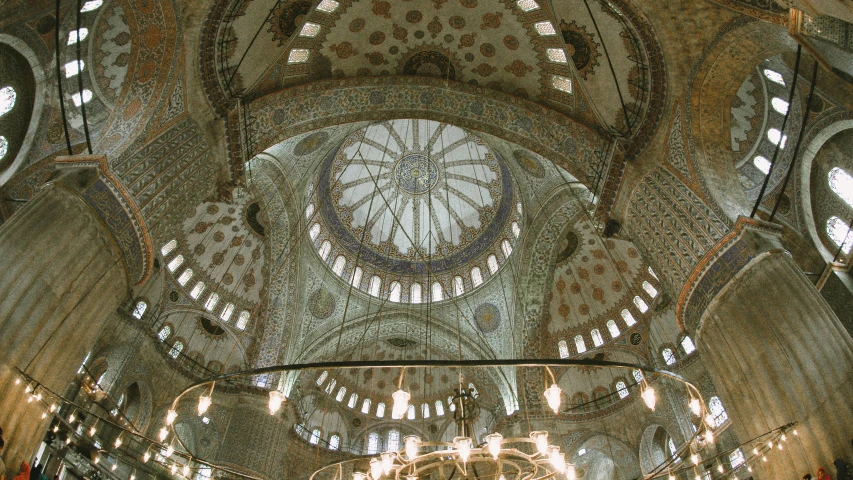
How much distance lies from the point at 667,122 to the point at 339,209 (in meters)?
12.1

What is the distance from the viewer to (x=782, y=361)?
699 cm

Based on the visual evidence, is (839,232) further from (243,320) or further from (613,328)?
(243,320)

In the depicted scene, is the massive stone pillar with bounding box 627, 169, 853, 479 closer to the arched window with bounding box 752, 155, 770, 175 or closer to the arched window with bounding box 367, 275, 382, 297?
the arched window with bounding box 752, 155, 770, 175

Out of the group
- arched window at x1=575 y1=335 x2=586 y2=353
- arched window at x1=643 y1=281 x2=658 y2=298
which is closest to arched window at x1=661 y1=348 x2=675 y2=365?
arched window at x1=643 y1=281 x2=658 y2=298

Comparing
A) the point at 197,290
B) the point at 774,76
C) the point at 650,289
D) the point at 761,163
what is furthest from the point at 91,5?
the point at 650,289

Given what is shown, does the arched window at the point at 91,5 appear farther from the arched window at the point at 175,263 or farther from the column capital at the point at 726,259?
the column capital at the point at 726,259

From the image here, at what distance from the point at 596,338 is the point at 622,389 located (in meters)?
1.70

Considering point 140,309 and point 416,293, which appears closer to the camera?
point 140,309

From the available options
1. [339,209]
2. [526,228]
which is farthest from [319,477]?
[526,228]

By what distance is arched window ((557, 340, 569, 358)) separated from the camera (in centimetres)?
1625

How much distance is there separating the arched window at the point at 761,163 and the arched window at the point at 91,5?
13.9 metres

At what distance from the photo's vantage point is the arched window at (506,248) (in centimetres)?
1770

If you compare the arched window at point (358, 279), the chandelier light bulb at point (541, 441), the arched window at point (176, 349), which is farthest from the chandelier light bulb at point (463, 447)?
the arched window at point (358, 279)

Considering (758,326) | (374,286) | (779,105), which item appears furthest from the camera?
(374,286)
